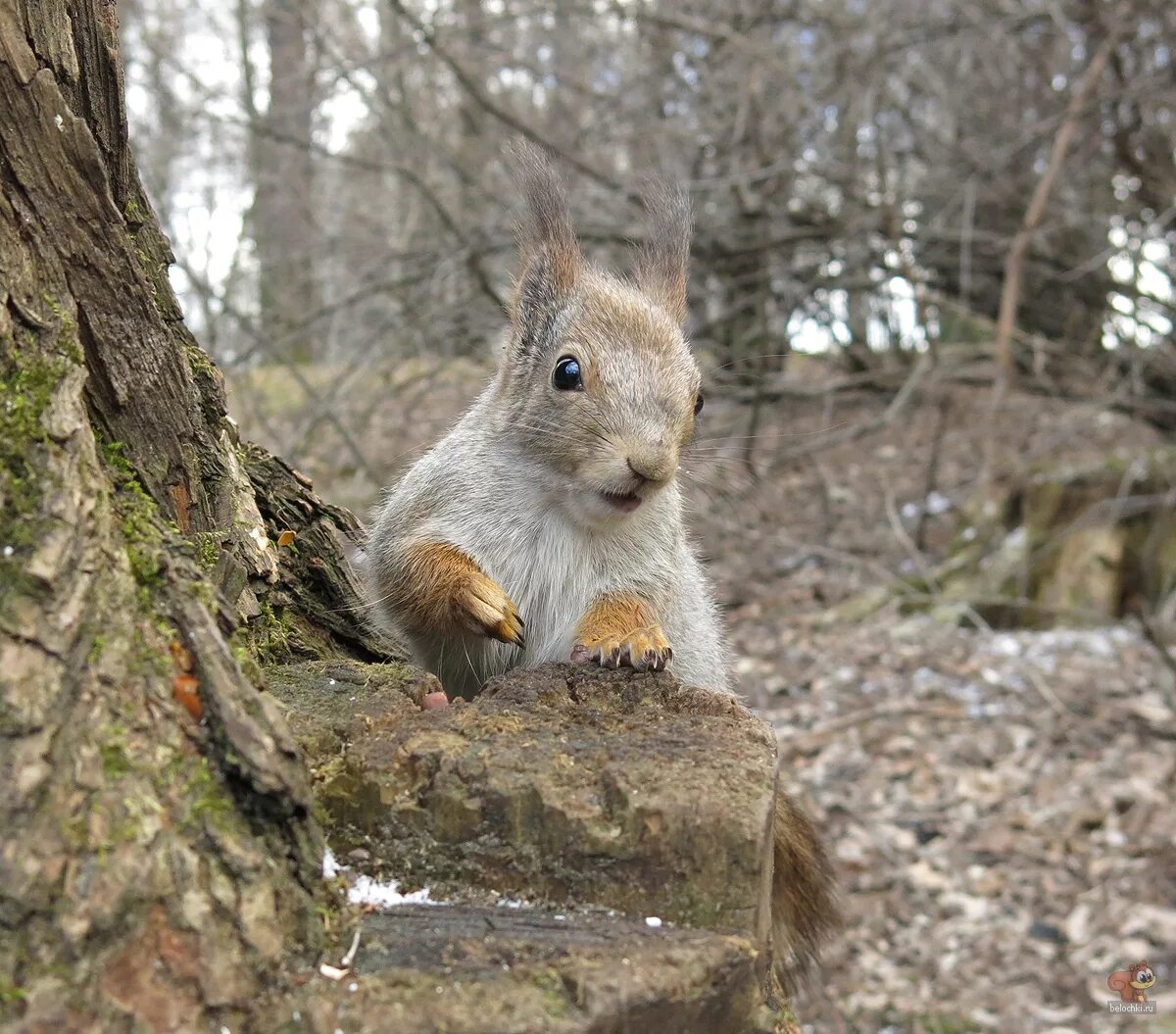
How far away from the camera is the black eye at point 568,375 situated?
7.17 ft

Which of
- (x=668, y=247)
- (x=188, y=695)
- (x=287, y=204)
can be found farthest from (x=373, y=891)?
(x=287, y=204)

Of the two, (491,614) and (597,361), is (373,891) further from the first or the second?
(597,361)

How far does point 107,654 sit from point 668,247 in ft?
5.92

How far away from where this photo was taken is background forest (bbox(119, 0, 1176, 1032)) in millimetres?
4816

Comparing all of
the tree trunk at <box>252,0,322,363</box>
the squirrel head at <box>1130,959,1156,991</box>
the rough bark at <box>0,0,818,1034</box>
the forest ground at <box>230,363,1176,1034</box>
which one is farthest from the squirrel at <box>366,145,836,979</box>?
the tree trunk at <box>252,0,322,363</box>

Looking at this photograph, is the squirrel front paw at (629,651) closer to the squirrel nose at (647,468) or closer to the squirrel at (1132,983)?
the squirrel nose at (647,468)

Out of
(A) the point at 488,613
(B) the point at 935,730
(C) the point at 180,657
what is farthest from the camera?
(B) the point at 935,730

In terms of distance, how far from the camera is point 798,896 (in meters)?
2.00

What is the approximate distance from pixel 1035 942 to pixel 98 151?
364cm

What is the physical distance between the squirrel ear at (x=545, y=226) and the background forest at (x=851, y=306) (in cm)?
225

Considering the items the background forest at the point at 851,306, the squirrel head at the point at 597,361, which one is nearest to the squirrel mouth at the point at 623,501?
the squirrel head at the point at 597,361

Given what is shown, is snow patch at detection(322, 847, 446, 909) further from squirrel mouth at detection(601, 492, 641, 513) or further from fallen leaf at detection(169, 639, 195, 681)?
squirrel mouth at detection(601, 492, 641, 513)

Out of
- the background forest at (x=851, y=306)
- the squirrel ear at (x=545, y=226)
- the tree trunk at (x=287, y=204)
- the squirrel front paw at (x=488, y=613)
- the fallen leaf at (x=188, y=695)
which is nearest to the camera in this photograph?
the fallen leaf at (x=188, y=695)

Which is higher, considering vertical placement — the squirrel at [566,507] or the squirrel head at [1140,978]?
the squirrel at [566,507]
